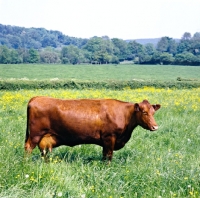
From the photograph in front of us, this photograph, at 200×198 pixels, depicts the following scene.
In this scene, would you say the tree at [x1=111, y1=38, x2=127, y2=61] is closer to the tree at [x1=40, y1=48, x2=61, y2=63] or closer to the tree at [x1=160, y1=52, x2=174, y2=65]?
the tree at [x1=40, y1=48, x2=61, y2=63]

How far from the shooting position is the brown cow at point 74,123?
689cm

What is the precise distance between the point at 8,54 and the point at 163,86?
226 ft

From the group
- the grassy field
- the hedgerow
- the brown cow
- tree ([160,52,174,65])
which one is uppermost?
the brown cow

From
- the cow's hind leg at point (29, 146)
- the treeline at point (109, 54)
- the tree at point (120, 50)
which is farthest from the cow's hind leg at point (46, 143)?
the tree at point (120, 50)

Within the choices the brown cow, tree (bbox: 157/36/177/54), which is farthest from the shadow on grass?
tree (bbox: 157/36/177/54)

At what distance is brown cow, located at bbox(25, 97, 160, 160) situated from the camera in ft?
22.6

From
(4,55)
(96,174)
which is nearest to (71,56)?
(4,55)

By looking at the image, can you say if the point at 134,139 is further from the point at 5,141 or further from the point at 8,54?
the point at 8,54

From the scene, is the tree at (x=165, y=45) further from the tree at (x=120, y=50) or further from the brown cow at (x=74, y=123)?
the brown cow at (x=74, y=123)

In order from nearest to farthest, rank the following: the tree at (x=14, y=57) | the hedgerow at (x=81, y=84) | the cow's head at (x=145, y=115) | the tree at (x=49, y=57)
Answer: the cow's head at (x=145, y=115)
the hedgerow at (x=81, y=84)
the tree at (x=14, y=57)
the tree at (x=49, y=57)

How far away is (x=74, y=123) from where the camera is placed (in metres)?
6.91

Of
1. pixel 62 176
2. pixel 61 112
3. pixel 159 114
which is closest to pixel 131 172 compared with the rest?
pixel 62 176

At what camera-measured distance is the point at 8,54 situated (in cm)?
9875

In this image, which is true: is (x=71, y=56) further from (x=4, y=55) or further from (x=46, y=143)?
(x=46, y=143)
